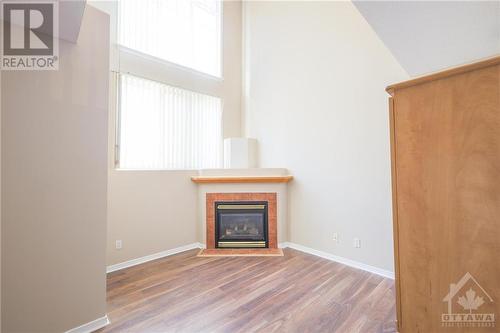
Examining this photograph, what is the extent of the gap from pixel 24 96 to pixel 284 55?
343 centimetres

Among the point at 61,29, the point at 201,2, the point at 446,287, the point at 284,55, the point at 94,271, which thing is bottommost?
the point at 94,271

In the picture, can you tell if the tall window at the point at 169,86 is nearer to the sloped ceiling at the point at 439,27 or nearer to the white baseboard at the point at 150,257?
the white baseboard at the point at 150,257

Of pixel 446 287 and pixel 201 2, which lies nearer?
pixel 446 287

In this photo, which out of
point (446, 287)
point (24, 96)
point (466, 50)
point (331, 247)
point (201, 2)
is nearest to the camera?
point (446, 287)

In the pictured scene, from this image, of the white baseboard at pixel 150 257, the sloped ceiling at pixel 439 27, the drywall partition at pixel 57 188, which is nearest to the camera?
the sloped ceiling at pixel 439 27

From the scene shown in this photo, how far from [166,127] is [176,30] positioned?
1.67 meters

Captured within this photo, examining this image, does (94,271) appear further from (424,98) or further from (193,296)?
(424,98)

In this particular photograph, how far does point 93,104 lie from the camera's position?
5.97ft

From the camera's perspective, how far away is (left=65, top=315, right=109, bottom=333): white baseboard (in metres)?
1.74

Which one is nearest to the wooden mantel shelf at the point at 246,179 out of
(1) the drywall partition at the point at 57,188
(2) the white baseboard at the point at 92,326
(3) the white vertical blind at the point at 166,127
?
(3) the white vertical blind at the point at 166,127

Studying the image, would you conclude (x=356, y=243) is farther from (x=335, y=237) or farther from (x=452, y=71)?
(x=452, y=71)

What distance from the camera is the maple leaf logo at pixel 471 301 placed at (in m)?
1.03

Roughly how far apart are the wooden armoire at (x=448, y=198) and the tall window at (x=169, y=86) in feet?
10.1

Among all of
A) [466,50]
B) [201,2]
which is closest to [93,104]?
[466,50]
